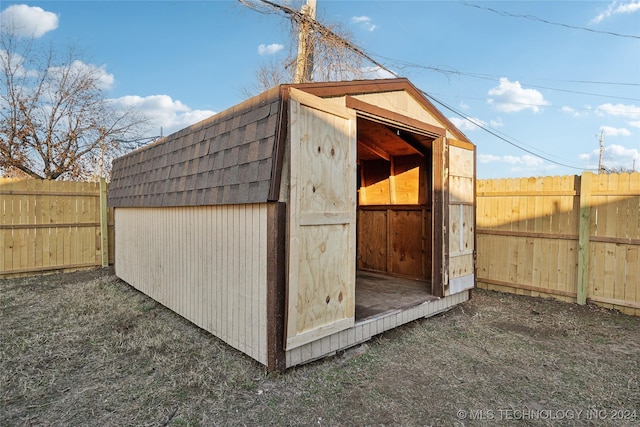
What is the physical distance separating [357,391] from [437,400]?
55cm

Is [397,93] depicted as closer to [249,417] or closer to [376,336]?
[376,336]

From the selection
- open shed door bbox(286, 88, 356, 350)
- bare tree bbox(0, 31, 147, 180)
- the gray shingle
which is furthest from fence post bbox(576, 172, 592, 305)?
bare tree bbox(0, 31, 147, 180)

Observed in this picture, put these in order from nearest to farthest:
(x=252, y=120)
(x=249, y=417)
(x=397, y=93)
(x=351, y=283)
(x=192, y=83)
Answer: (x=249, y=417), (x=252, y=120), (x=351, y=283), (x=397, y=93), (x=192, y=83)

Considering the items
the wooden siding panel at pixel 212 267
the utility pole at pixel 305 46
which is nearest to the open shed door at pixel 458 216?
the wooden siding panel at pixel 212 267

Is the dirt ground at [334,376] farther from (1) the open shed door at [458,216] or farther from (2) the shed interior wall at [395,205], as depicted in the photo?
(2) the shed interior wall at [395,205]

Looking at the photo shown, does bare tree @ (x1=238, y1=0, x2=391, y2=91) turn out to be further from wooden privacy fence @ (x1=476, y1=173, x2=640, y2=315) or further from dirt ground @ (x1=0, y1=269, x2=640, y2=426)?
dirt ground @ (x1=0, y1=269, x2=640, y2=426)

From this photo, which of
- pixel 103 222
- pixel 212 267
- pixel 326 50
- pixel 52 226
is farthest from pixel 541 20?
pixel 52 226

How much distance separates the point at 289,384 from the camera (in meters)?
2.39

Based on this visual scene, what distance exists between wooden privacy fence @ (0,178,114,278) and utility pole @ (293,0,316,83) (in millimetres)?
5079

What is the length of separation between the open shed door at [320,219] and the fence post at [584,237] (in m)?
3.48

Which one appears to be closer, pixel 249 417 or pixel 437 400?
pixel 249 417

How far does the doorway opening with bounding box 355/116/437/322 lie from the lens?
443 cm

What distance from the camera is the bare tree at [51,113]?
28.9 feet

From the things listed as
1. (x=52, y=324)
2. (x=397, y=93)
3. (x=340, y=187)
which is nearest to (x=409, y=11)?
(x=397, y=93)
